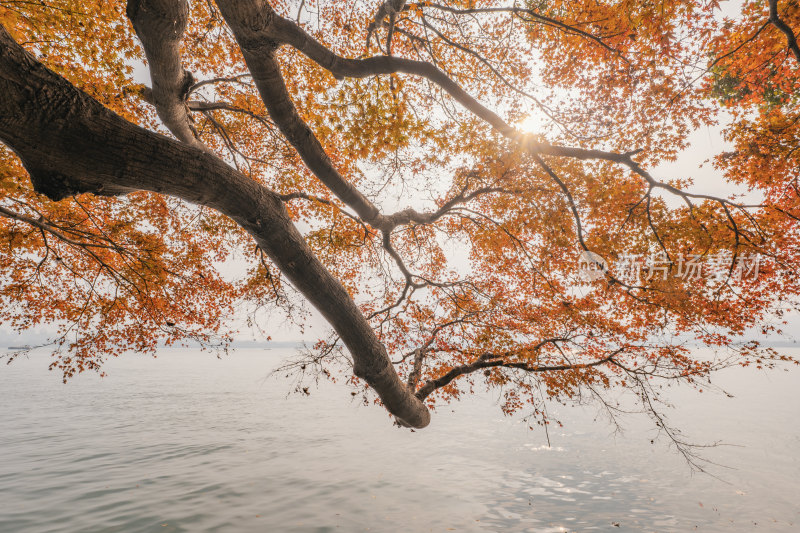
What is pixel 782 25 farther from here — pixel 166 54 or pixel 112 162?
pixel 166 54

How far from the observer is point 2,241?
659cm

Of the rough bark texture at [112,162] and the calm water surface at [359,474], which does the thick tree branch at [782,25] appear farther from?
the calm water surface at [359,474]

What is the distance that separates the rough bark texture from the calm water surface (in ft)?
29.8

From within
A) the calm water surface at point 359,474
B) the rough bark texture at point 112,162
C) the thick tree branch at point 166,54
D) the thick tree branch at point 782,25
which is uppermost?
the thick tree branch at point 782,25

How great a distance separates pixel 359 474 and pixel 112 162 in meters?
14.6

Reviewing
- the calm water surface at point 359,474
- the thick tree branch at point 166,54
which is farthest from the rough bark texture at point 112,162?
the calm water surface at point 359,474

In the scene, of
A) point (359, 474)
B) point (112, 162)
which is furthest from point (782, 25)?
point (359, 474)

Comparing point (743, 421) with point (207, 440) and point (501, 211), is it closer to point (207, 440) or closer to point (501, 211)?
point (501, 211)

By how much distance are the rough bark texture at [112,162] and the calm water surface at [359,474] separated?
29.8 ft

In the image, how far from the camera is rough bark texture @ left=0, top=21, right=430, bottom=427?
1812mm

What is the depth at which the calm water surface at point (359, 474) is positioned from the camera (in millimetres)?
9016

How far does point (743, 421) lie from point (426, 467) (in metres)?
31.0

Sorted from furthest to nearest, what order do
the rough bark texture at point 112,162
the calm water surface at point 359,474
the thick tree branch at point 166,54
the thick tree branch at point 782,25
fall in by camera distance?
the calm water surface at point 359,474
the thick tree branch at point 166,54
the thick tree branch at point 782,25
the rough bark texture at point 112,162

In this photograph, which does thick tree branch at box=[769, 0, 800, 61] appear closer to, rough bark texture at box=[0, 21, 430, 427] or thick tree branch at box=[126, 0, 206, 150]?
rough bark texture at box=[0, 21, 430, 427]
